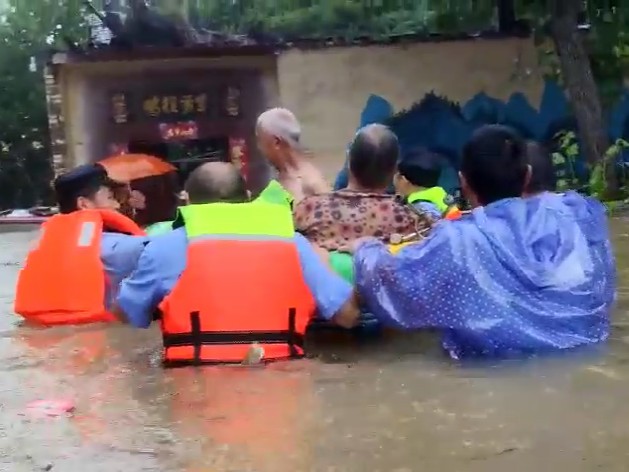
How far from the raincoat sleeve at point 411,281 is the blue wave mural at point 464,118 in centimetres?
1349

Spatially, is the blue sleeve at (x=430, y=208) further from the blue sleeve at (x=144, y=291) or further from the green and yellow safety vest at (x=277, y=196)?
the blue sleeve at (x=144, y=291)

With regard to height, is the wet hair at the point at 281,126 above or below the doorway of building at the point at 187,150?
above

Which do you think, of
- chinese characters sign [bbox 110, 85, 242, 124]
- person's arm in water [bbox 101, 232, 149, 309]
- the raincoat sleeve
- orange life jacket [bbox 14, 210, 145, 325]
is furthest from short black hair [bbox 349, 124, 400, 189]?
chinese characters sign [bbox 110, 85, 242, 124]

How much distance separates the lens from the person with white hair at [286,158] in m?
5.02

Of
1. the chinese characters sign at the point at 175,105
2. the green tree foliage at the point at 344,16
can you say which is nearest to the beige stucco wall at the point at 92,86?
the chinese characters sign at the point at 175,105

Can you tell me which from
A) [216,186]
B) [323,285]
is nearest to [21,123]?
[216,186]

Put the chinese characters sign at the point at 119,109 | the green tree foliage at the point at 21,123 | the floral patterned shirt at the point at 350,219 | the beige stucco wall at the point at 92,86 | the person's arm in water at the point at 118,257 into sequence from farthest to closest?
the green tree foliage at the point at 21,123, the chinese characters sign at the point at 119,109, the beige stucco wall at the point at 92,86, the person's arm in water at the point at 118,257, the floral patterned shirt at the point at 350,219

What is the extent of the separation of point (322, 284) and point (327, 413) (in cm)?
90

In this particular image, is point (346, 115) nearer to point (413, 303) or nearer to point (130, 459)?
point (413, 303)

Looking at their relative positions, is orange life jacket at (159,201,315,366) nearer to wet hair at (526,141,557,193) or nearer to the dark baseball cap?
wet hair at (526,141,557,193)

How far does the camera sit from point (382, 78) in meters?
17.8

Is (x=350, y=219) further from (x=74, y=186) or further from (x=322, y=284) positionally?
(x=74, y=186)

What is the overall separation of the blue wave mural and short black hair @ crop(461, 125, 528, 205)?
13288mm

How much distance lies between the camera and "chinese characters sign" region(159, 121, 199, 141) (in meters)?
18.7
